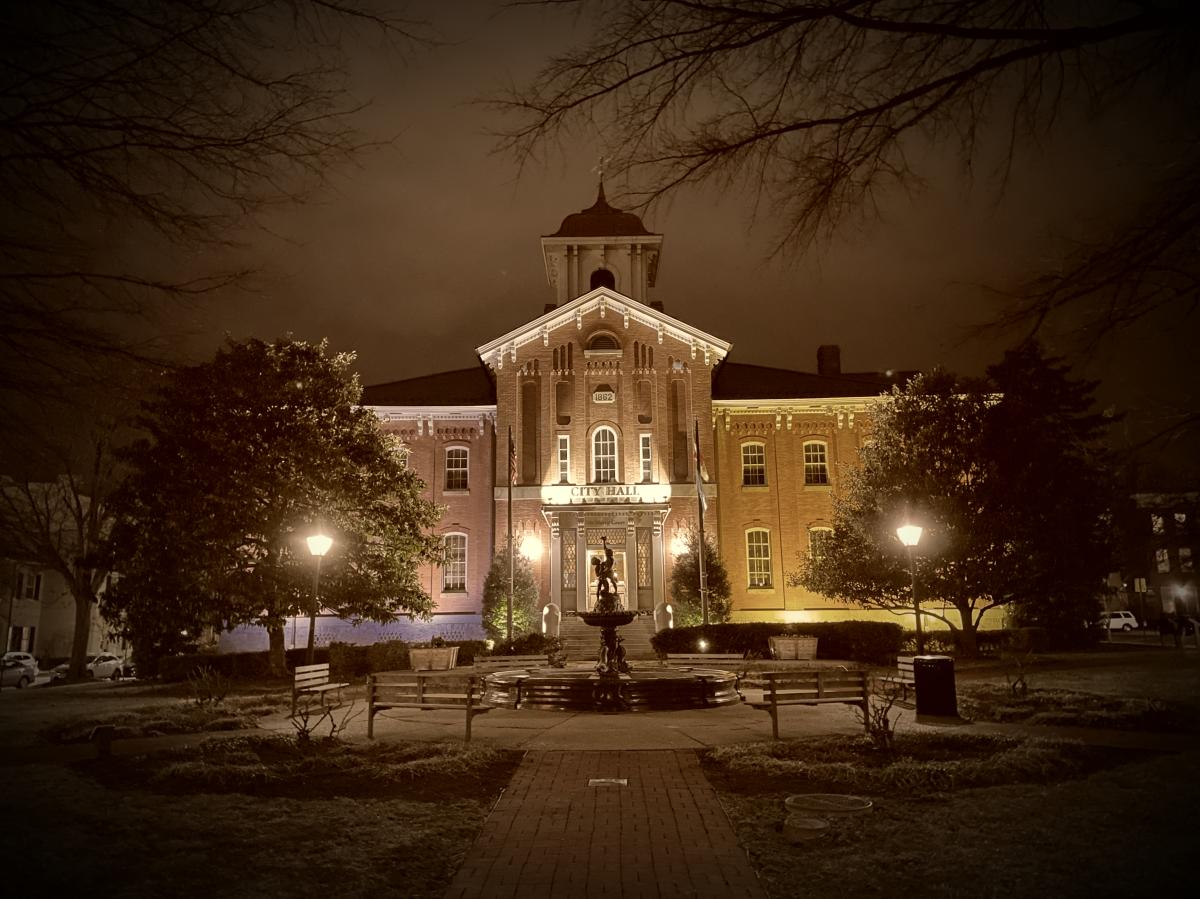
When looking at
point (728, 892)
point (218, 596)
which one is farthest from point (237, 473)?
point (728, 892)

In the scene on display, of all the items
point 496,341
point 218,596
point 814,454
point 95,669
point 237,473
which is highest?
point 496,341

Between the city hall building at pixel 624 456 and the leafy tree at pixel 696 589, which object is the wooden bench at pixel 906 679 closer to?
the leafy tree at pixel 696 589

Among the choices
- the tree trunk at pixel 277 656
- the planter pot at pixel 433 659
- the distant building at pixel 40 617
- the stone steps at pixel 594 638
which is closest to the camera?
the planter pot at pixel 433 659

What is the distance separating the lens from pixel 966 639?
26250 millimetres

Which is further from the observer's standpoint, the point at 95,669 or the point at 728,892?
the point at 95,669

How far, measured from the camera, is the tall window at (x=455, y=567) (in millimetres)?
34500

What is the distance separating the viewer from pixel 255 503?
22.8 metres

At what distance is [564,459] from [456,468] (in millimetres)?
5276

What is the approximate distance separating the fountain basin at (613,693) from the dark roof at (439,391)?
21.3 meters

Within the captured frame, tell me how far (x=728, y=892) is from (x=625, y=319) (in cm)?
3089

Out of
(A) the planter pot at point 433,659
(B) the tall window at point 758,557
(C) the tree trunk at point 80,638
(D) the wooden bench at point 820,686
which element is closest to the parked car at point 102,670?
(C) the tree trunk at point 80,638

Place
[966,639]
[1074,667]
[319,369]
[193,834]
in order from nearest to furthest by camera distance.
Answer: [193,834] → [1074,667] → [319,369] → [966,639]

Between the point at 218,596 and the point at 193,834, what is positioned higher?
the point at 218,596

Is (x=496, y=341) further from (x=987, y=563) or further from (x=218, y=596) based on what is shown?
(x=987, y=563)
